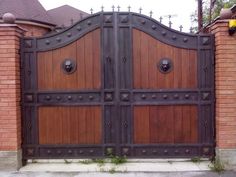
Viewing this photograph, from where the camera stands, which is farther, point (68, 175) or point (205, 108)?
point (205, 108)

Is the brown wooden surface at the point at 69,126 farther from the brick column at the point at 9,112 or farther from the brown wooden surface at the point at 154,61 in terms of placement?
the brown wooden surface at the point at 154,61

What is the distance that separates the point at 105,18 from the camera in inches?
252

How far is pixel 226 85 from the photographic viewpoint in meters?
6.16

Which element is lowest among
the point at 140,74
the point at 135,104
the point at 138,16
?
the point at 135,104

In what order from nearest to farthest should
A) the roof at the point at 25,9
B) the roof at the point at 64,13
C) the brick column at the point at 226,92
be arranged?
the brick column at the point at 226,92
the roof at the point at 25,9
the roof at the point at 64,13

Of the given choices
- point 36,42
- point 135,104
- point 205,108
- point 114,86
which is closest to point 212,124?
point 205,108

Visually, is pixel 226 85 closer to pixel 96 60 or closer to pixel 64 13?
pixel 96 60

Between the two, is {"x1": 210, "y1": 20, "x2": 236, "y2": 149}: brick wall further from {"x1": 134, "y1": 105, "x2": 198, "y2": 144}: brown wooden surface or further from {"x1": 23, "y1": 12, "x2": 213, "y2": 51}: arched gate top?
{"x1": 134, "y1": 105, "x2": 198, "y2": 144}: brown wooden surface

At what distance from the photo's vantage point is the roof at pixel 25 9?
12.7 meters

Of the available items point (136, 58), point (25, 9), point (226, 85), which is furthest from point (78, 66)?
point (25, 9)

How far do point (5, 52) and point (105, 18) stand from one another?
1675 millimetres

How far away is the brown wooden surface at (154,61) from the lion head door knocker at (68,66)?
1.00 m

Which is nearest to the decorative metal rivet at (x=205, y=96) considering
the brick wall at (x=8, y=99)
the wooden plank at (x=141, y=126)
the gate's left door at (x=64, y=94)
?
the wooden plank at (x=141, y=126)

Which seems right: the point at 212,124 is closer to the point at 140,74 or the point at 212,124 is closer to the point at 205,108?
the point at 205,108
